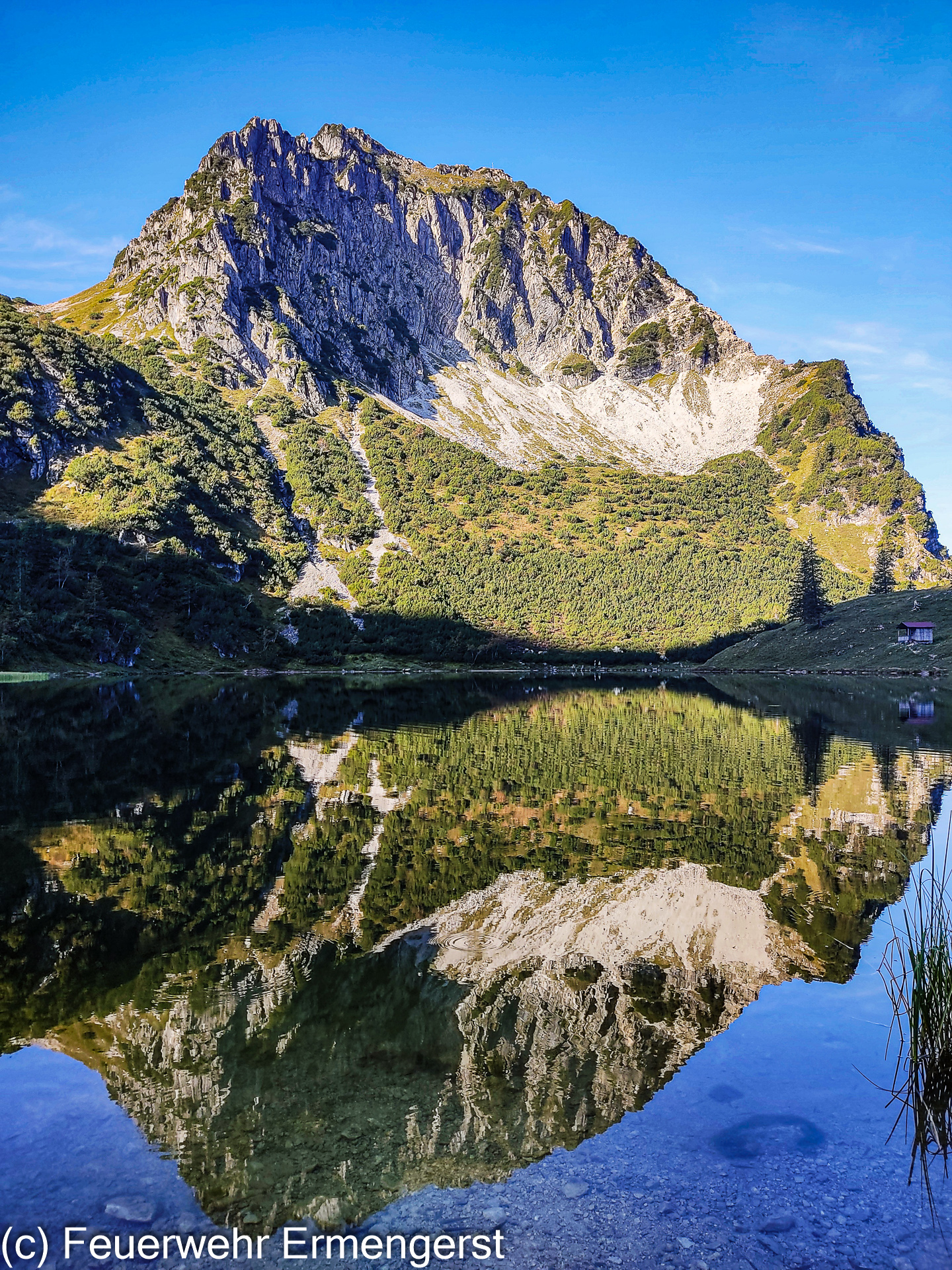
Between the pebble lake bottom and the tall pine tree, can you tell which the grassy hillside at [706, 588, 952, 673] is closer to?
the tall pine tree

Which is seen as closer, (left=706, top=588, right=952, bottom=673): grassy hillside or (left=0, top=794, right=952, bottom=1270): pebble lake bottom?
(left=0, top=794, right=952, bottom=1270): pebble lake bottom

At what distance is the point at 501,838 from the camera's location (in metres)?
22.1

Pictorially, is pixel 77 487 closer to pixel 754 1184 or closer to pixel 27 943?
pixel 27 943

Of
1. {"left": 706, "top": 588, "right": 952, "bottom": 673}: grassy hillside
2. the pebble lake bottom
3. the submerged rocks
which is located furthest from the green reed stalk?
{"left": 706, "top": 588, "right": 952, "bottom": 673}: grassy hillside

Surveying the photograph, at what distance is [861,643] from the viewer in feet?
402

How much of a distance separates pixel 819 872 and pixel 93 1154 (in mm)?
15898

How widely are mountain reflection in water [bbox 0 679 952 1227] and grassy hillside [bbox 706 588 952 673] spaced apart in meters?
85.9

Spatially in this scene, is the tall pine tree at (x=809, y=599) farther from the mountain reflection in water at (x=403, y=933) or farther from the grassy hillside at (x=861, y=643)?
the mountain reflection in water at (x=403, y=933)

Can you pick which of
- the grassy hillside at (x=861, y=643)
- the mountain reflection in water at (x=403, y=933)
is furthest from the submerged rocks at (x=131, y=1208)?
the grassy hillside at (x=861, y=643)

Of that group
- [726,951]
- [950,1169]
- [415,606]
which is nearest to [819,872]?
[726,951]

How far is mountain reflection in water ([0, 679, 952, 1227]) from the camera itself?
884 centimetres

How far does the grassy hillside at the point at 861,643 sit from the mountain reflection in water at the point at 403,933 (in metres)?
85.9

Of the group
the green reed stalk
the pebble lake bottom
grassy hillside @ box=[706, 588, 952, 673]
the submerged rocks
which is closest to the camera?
the pebble lake bottom

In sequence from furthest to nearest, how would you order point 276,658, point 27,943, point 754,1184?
point 276,658, point 27,943, point 754,1184
